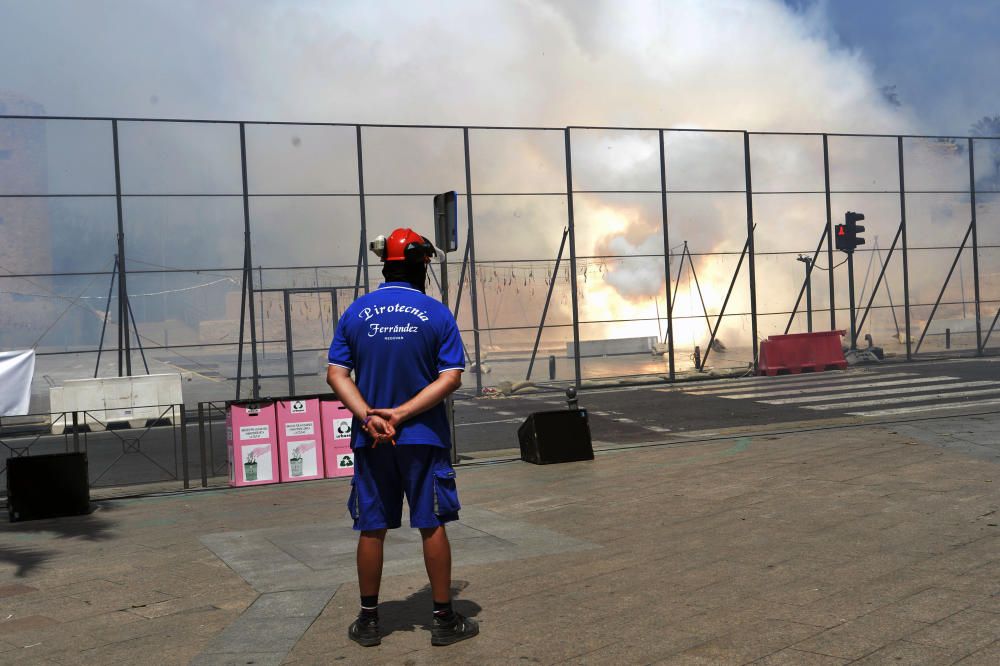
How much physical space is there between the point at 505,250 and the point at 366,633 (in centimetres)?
1989

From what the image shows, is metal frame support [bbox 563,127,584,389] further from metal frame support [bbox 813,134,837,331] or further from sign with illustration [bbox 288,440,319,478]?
sign with illustration [bbox 288,440,319,478]

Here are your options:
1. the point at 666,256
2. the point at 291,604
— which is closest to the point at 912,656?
the point at 291,604

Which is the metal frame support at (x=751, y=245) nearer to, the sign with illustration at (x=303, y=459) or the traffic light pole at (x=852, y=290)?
the traffic light pole at (x=852, y=290)

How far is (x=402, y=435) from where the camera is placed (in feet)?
14.7

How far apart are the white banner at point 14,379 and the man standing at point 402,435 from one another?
6883mm

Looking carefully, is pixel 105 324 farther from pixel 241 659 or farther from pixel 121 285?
pixel 241 659

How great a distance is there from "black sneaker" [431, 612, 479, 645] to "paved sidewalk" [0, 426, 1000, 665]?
0.05 meters

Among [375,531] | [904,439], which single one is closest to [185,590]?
[375,531]

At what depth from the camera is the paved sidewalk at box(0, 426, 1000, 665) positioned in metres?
4.40

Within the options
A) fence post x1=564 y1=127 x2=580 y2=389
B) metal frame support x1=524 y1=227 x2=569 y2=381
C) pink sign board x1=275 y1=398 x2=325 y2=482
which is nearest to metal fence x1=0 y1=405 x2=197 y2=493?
pink sign board x1=275 y1=398 x2=325 y2=482

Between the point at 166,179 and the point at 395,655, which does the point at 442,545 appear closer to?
the point at 395,655

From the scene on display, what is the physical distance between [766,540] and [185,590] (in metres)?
3.66

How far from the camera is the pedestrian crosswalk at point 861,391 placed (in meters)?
16.1

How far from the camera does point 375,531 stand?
4.54 meters
